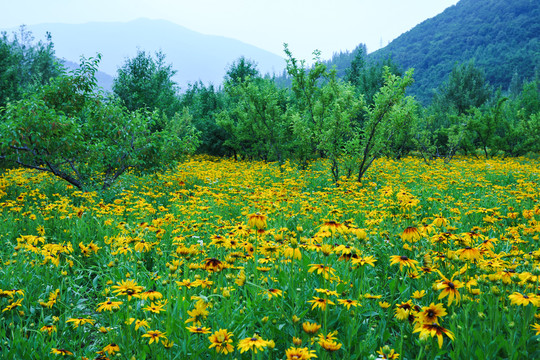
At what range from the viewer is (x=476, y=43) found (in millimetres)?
77250

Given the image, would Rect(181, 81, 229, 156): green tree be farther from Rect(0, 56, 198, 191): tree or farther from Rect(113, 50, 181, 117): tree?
Rect(0, 56, 198, 191): tree

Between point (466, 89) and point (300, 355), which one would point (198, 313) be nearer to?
point (300, 355)

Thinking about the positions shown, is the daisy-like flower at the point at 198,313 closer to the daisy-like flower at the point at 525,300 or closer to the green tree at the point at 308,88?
the daisy-like flower at the point at 525,300

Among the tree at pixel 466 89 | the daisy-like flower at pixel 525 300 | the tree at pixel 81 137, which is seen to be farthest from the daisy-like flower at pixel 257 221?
the tree at pixel 466 89

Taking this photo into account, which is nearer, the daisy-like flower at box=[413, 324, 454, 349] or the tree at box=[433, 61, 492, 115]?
the daisy-like flower at box=[413, 324, 454, 349]

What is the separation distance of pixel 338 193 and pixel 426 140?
10.3m

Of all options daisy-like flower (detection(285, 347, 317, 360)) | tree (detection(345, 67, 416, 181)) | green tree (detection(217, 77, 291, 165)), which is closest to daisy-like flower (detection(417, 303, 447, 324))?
daisy-like flower (detection(285, 347, 317, 360))

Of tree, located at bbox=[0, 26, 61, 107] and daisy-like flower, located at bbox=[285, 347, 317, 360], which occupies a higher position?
tree, located at bbox=[0, 26, 61, 107]

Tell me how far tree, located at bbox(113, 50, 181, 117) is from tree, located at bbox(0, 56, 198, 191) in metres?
8.53

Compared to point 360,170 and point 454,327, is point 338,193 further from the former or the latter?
point 454,327

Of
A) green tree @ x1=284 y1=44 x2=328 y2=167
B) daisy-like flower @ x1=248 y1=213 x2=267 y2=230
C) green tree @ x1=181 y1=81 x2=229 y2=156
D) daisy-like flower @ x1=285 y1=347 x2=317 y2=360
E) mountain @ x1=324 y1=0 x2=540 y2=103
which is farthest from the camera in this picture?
mountain @ x1=324 y1=0 x2=540 y2=103

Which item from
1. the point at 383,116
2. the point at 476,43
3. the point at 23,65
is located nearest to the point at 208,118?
the point at 383,116

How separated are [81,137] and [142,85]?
1164cm

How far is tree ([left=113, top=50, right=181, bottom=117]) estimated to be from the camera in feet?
55.2
